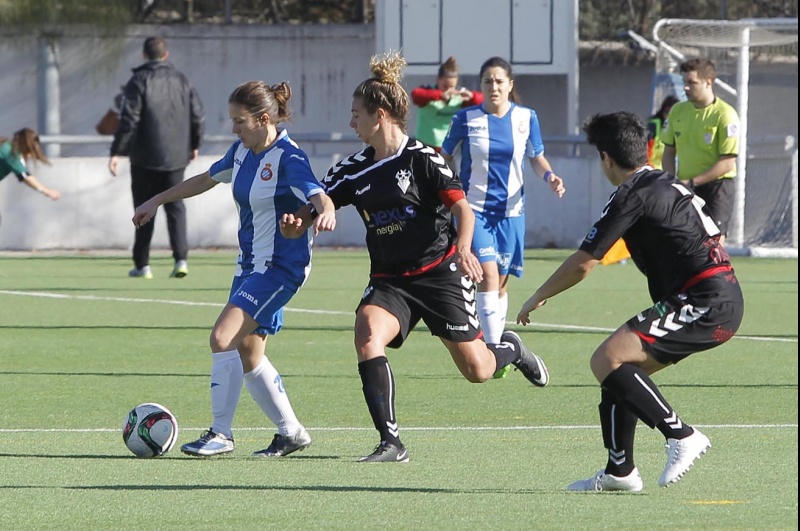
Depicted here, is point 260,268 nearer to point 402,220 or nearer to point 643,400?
point 402,220

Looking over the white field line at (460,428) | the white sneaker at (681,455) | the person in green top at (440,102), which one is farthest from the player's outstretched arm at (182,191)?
the person in green top at (440,102)

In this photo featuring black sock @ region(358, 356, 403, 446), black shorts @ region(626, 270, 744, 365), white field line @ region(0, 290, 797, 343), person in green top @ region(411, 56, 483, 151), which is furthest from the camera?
person in green top @ region(411, 56, 483, 151)

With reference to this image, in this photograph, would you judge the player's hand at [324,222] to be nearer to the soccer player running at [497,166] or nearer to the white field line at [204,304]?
the soccer player running at [497,166]

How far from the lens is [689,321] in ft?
20.2

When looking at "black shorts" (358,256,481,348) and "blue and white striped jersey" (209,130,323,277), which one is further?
"blue and white striped jersey" (209,130,323,277)

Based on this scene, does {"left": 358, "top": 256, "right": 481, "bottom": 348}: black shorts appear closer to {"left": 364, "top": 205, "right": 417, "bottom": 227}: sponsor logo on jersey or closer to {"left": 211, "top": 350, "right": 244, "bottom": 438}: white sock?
{"left": 364, "top": 205, "right": 417, "bottom": 227}: sponsor logo on jersey

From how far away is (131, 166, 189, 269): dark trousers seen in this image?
53.8 feet

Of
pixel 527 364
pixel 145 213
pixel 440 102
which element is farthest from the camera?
pixel 440 102

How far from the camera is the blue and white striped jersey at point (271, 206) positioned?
725 centimetres

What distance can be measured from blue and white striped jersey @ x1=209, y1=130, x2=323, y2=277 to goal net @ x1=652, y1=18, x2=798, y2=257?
44.0 ft

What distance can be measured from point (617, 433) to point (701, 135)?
6.96m

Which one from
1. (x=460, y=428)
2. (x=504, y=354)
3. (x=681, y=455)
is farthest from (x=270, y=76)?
(x=681, y=455)

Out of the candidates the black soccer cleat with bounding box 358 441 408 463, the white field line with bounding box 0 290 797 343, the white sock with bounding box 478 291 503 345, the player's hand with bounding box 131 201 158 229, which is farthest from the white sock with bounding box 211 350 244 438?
the white field line with bounding box 0 290 797 343

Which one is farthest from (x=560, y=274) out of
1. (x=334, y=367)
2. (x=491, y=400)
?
(x=334, y=367)
